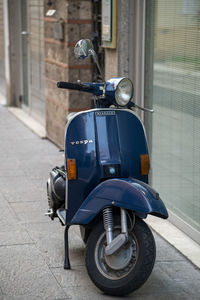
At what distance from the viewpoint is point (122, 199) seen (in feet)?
14.4

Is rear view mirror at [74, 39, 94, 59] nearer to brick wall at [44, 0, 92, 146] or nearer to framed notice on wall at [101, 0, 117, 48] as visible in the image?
framed notice on wall at [101, 0, 117, 48]

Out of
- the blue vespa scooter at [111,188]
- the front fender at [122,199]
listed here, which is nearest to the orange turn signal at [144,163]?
the blue vespa scooter at [111,188]

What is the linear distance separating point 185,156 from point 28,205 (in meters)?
1.71

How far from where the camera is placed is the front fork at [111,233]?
4.36 m

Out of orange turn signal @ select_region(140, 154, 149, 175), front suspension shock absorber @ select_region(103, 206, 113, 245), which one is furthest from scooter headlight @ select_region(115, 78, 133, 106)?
front suspension shock absorber @ select_region(103, 206, 113, 245)

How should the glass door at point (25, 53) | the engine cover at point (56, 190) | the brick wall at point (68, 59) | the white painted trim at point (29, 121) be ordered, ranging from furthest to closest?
the glass door at point (25, 53)
the white painted trim at point (29, 121)
the brick wall at point (68, 59)
the engine cover at point (56, 190)

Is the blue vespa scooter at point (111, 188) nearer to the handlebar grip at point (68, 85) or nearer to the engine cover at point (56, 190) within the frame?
the handlebar grip at point (68, 85)

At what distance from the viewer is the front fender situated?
14.2ft

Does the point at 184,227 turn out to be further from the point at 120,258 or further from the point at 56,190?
the point at 120,258

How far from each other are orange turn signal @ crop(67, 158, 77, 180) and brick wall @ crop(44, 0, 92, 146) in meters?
4.02

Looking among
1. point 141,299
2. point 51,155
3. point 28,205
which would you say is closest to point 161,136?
point 28,205

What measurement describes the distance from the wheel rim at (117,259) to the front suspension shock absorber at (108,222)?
0.28 ft

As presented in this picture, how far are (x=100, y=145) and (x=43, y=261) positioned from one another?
1.04 metres

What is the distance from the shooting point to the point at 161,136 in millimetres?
6359
